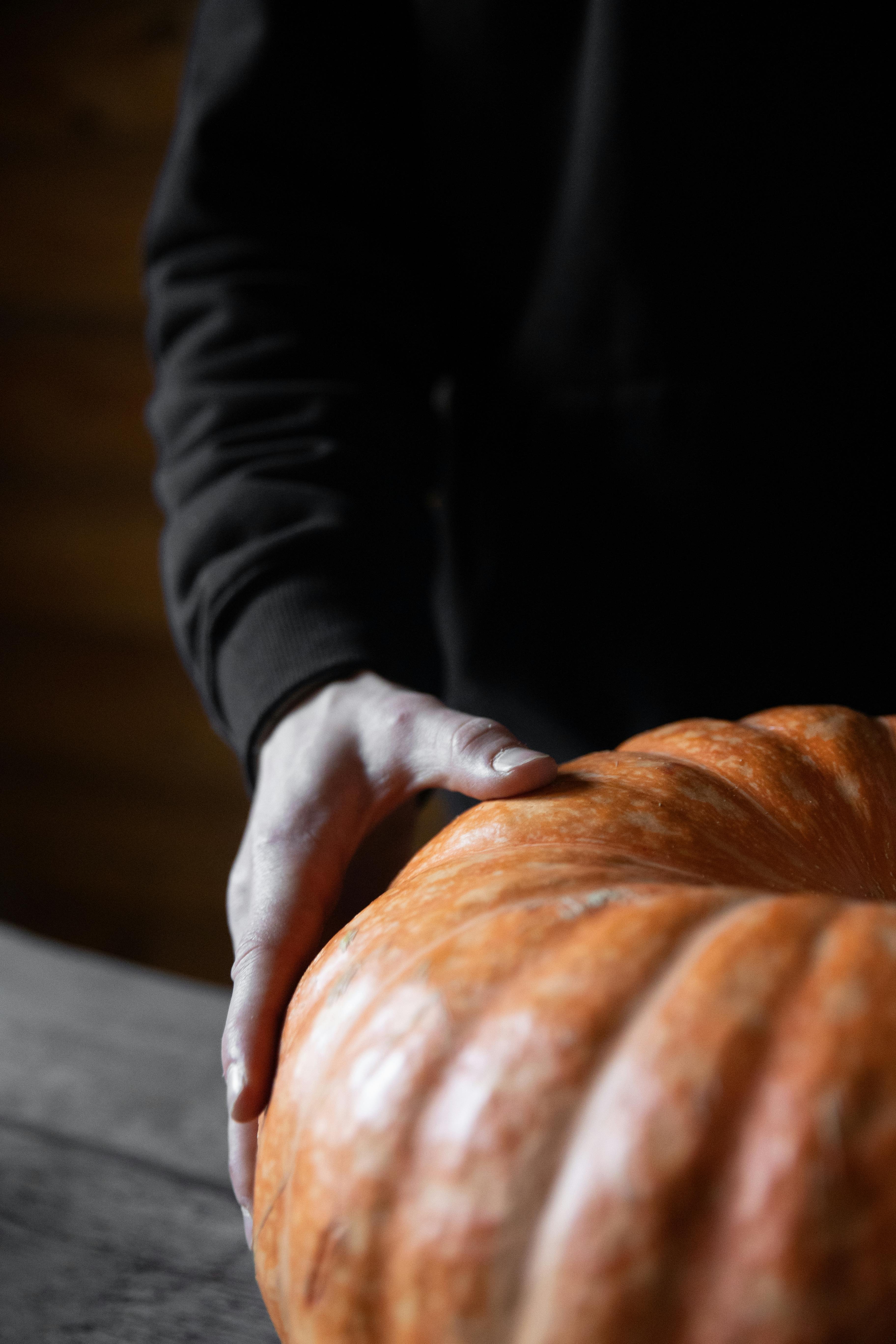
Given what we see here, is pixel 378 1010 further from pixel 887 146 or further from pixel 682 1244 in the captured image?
pixel 887 146

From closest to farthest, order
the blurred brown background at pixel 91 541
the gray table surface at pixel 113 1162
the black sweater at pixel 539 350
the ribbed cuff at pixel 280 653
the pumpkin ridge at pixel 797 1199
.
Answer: the pumpkin ridge at pixel 797 1199 < the gray table surface at pixel 113 1162 < the ribbed cuff at pixel 280 653 < the black sweater at pixel 539 350 < the blurred brown background at pixel 91 541

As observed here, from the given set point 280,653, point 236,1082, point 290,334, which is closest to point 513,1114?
point 236,1082

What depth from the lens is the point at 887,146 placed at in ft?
2.82

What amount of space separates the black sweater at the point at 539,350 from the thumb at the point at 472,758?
8.3 inches

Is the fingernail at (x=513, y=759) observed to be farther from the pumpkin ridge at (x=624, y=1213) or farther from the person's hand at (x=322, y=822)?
the pumpkin ridge at (x=624, y=1213)

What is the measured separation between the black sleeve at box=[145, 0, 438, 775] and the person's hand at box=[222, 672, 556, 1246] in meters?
0.12

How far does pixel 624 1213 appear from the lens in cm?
33

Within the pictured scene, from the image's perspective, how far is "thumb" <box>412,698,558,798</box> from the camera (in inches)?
21.7

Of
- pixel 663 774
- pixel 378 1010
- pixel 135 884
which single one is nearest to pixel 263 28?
pixel 663 774

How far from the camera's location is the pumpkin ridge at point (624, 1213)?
12.7 inches

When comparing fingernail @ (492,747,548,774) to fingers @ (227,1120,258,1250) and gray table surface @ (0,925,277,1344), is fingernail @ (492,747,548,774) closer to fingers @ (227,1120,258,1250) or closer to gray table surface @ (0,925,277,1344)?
fingers @ (227,1120,258,1250)

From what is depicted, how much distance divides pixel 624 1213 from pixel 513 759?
26 centimetres

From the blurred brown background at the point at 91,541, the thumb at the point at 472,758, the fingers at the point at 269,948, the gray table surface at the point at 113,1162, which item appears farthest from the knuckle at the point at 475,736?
the blurred brown background at the point at 91,541

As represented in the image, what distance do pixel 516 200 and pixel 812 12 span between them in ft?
0.92
